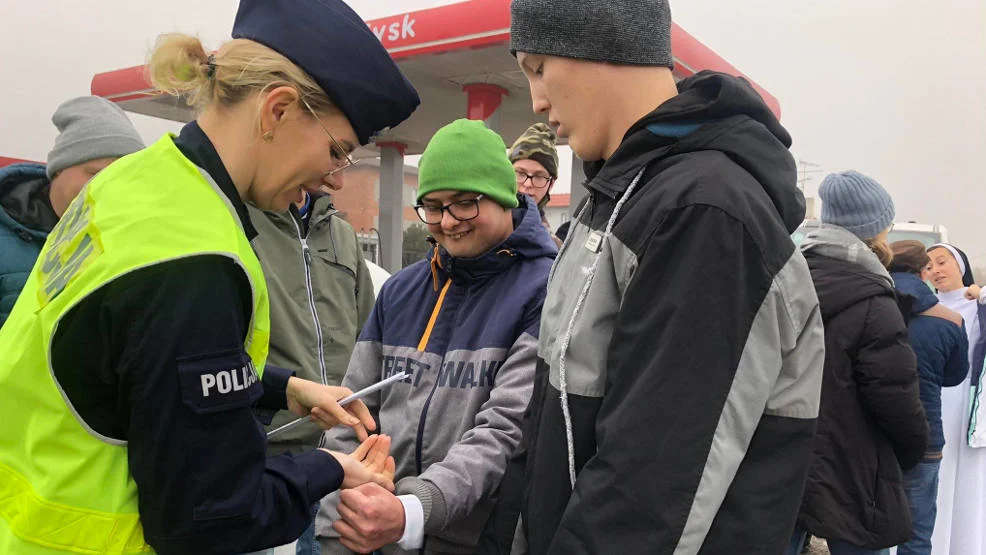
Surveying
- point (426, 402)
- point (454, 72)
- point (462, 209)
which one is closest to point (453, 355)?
Answer: point (426, 402)

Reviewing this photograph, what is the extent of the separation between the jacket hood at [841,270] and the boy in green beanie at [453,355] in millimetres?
1398

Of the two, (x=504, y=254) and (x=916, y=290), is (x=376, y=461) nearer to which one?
(x=504, y=254)

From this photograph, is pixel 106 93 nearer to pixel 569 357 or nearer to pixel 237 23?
pixel 237 23

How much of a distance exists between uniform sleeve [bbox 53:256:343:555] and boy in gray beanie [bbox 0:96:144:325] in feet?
6.87

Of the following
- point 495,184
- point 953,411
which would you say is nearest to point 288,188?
point 495,184

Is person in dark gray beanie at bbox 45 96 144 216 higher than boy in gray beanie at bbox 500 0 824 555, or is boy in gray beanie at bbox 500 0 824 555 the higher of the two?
boy in gray beanie at bbox 500 0 824 555

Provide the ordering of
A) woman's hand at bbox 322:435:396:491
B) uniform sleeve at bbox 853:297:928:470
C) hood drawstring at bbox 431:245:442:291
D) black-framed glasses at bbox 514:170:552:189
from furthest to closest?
black-framed glasses at bbox 514:170:552:189 → uniform sleeve at bbox 853:297:928:470 → hood drawstring at bbox 431:245:442:291 → woman's hand at bbox 322:435:396:491

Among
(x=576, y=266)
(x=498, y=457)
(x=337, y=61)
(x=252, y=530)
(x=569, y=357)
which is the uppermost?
(x=337, y=61)

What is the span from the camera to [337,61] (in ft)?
4.53

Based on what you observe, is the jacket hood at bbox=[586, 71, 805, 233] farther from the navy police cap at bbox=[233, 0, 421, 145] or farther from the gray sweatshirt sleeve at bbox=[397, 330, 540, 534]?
the gray sweatshirt sleeve at bbox=[397, 330, 540, 534]

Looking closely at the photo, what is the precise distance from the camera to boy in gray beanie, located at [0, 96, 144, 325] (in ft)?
9.21

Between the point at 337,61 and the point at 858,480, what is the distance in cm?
258

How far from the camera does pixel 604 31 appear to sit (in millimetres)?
1302

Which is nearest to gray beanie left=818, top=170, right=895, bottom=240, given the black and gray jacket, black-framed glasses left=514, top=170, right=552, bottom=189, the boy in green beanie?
black-framed glasses left=514, top=170, right=552, bottom=189
